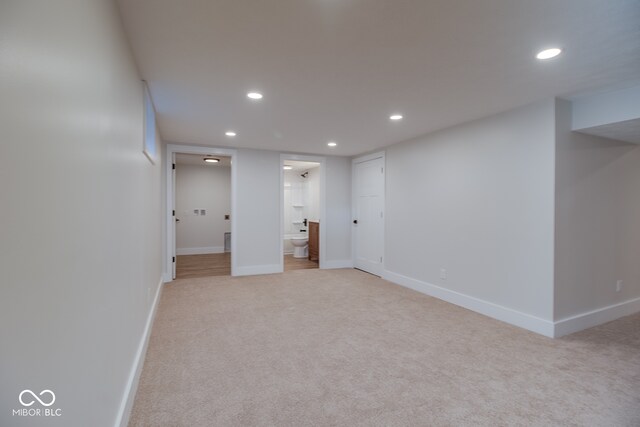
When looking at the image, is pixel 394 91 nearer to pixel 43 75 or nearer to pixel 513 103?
pixel 513 103

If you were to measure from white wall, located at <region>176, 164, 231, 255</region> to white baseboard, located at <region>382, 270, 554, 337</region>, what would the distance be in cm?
540

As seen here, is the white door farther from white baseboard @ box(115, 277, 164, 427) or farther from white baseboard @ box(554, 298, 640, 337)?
white baseboard @ box(115, 277, 164, 427)

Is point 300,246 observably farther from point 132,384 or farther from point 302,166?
point 132,384

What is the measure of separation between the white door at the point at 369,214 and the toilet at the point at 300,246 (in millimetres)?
1717

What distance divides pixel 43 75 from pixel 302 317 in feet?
10.4

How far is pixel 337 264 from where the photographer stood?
6430 mm

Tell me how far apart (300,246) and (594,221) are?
18.8ft

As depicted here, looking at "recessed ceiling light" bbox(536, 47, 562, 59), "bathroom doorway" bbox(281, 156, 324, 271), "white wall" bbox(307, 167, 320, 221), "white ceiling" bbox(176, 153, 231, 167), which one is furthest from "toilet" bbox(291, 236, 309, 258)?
"recessed ceiling light" bbox(536, 47, 562, 59)

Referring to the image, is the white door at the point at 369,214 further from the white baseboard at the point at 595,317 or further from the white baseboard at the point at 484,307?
the white baseboard at the point at 595,317

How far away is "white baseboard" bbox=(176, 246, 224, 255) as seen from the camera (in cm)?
818

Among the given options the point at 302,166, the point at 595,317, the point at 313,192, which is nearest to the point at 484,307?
the point at 595,317

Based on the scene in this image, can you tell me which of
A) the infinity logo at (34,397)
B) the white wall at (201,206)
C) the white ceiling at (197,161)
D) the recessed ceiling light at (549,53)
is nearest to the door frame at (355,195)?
the white ceiling at (197,161)

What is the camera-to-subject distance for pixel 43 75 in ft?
2.72

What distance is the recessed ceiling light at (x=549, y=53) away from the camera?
2137mm
